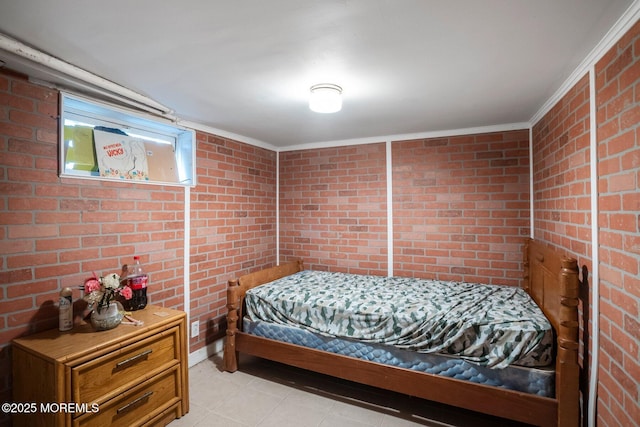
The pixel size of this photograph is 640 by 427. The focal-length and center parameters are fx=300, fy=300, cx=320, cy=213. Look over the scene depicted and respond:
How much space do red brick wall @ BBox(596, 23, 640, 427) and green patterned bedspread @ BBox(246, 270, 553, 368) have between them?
37 centimetres


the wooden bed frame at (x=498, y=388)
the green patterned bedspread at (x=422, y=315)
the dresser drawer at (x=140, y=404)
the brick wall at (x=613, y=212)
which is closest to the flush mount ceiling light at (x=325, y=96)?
the brick wall at (x=613, y=212)

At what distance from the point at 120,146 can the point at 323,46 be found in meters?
1.79

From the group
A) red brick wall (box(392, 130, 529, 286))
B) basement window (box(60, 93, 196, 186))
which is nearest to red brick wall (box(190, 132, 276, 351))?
basement window (box(60, 93, 196, 186))

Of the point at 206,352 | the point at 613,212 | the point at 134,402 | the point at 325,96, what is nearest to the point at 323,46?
the point at 325,96

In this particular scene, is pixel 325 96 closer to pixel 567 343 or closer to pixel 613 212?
pixel 613 212

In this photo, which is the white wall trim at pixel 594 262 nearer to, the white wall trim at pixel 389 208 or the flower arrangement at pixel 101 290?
the white wall trim at pixel 389 208

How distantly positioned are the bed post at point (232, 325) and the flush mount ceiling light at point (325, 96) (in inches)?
65.1

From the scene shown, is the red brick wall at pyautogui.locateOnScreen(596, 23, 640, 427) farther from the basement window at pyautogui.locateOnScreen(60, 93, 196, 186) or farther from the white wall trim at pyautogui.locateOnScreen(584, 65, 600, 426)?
the basement window at pyautogui.locateOnScreen(60, 93, 196, 186)

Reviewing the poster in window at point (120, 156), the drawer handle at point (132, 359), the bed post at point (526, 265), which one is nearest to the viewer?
the drawer handle at point (132, 359)

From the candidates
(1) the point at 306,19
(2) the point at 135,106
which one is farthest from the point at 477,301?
(2) the point at 135,106

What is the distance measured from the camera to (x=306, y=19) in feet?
4.15

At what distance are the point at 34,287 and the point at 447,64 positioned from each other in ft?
8.86

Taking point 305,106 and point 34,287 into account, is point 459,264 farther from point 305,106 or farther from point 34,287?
point 34,287

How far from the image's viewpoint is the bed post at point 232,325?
2631 millimetres
